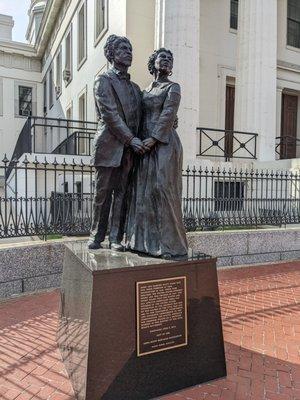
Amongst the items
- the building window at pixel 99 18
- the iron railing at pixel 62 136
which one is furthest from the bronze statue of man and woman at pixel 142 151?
the building window at pixel 99 18

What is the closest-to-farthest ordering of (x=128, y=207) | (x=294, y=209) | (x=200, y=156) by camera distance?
1. (x=128, y=207)
2. (x=294, y=209)
3. (x=200, y=156)

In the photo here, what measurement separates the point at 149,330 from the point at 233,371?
1.04m

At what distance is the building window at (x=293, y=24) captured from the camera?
16281 mm

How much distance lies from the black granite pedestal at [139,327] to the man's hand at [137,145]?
38.8 inches

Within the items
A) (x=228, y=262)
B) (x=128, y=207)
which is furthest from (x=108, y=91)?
(x=228, y=262)

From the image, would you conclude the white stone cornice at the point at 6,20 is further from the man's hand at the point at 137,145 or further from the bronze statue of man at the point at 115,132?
the man's hand at the point at 137,145

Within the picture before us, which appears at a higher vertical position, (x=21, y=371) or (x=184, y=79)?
(x=184, y=79)

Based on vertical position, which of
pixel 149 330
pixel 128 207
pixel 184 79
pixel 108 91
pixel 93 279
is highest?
pixel 184 79

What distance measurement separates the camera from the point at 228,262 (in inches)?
311

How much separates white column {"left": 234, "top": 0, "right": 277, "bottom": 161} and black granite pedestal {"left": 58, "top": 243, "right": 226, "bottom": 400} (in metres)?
9.12

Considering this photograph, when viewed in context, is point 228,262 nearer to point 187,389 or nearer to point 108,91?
point 187,389

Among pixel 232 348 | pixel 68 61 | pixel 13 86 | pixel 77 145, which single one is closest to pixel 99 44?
pixel 77 145

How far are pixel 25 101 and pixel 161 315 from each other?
28.6 meters

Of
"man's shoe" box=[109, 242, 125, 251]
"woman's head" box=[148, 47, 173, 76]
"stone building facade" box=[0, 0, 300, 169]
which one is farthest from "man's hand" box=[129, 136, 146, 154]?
"stone building facade" box=[0, 0, 300, 169]
